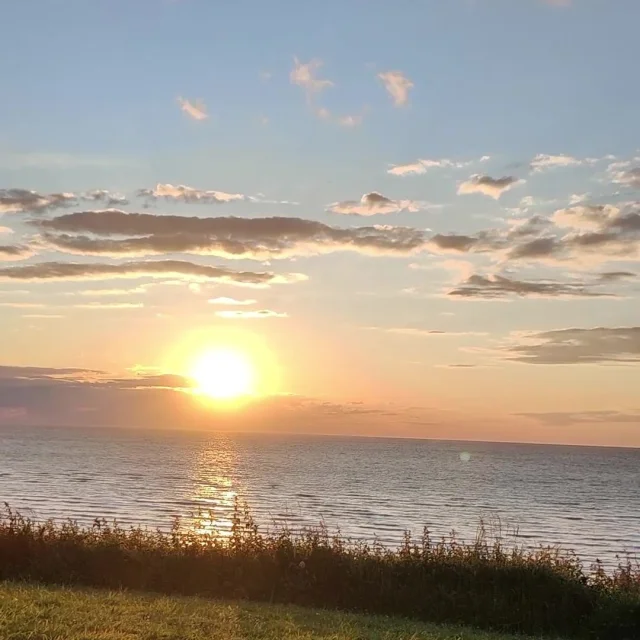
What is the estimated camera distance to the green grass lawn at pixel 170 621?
1036cm

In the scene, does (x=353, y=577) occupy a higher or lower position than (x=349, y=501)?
higher

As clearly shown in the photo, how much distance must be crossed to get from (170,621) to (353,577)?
16.9ft

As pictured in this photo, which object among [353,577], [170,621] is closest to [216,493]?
[353,577]

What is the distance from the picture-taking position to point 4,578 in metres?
15.9

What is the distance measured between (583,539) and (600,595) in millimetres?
37053

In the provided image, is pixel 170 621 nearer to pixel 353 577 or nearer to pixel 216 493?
pixel 353 577

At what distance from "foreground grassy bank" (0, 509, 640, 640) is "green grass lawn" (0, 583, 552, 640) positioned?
1255mm

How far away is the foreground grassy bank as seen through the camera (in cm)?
1488

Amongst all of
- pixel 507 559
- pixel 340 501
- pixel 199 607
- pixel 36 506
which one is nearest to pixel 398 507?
pixel 340 501

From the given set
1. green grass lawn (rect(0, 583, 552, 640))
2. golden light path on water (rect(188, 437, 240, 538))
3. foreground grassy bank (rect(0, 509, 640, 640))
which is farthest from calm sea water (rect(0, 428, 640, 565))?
green grass lawn (rect(0, 583, 552, 640))

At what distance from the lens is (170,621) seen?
37.3ft

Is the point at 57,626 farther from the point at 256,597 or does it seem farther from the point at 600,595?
the point at 600,595

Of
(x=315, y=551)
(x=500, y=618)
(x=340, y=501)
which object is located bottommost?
(x=340, y=501)

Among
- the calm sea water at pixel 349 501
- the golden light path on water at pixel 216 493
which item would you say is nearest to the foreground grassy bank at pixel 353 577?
the calm sea water at pixel 349 501
